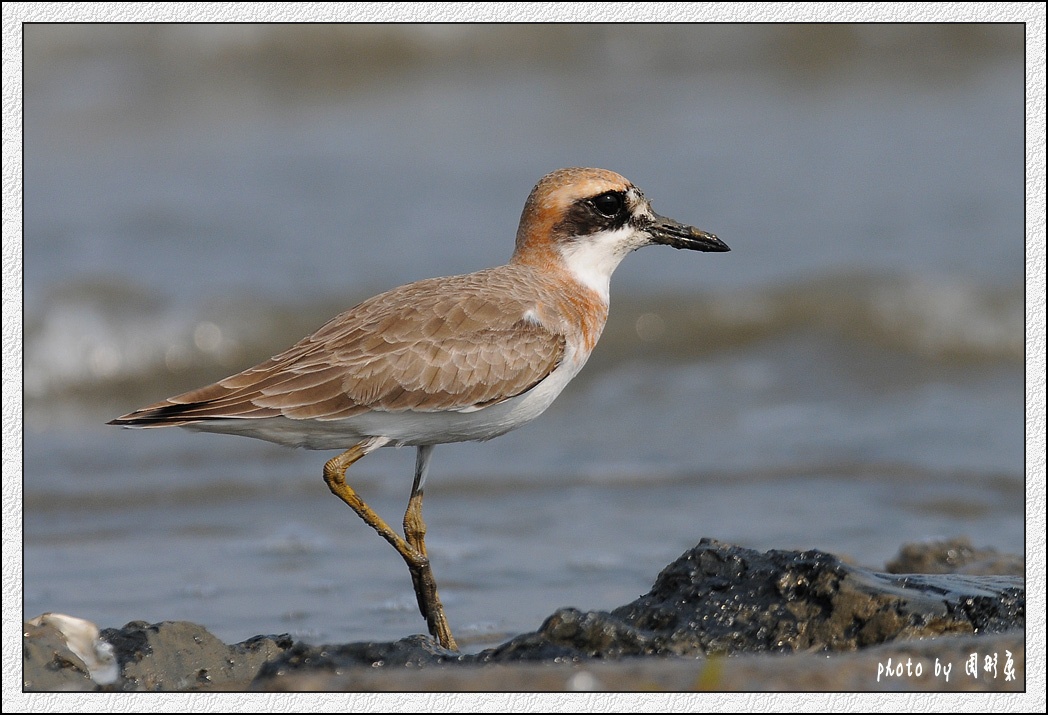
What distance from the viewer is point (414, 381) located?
5.96 metres

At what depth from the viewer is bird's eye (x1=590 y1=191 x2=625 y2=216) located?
6809 mm

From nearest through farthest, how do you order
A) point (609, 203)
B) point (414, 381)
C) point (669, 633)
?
point (669, 633), point (414, 381), point (609, 203)

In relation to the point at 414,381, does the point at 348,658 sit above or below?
below

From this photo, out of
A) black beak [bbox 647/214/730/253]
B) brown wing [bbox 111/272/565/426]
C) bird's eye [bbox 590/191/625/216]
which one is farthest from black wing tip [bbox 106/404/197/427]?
black beak [bbox 647/214/730/253]

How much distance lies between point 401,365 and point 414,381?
10 cm

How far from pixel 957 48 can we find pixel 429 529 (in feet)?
47.8

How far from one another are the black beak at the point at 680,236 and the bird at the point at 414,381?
2.04ft

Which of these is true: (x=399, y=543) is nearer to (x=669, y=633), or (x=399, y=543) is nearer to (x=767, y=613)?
(x=669, y=633)

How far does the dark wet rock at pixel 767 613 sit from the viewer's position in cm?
498

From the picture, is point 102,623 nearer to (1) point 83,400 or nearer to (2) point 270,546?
(2) point 270,546

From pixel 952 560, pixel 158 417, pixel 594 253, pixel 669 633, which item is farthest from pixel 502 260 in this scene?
pixel 669 633

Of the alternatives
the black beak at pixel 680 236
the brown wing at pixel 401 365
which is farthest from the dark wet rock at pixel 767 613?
the black beak at pixel 680 236

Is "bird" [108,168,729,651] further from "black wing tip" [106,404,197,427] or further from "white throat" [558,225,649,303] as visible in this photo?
"white throat" [558,225,649,303]

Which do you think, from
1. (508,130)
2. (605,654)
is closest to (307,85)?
(508,130)
